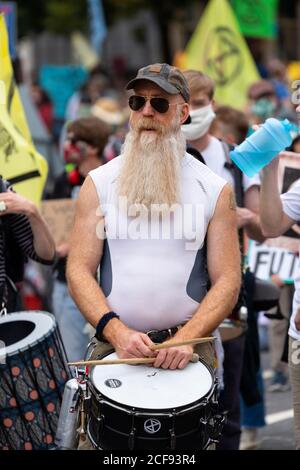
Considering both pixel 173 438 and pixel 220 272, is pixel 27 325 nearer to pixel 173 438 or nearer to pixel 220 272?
pixel 220 272

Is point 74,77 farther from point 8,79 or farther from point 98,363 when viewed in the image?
point 98,363

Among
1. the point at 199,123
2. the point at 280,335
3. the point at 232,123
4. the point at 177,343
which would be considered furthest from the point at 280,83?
the point at 177,343

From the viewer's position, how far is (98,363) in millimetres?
4250

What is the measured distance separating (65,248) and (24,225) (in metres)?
1.38

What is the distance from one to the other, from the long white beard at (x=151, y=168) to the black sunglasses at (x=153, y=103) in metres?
0.06

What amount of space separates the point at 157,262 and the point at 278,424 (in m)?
3.16

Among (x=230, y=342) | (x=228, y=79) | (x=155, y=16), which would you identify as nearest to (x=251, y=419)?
(x=230, y=342)

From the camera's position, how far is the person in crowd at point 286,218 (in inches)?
185

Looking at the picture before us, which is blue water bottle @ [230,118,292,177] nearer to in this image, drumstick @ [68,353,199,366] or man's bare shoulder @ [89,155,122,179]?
man's bare shoulder @ [89,155,122,179]

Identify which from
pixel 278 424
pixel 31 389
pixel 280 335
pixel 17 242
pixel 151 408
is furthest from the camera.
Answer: pixel 280 335

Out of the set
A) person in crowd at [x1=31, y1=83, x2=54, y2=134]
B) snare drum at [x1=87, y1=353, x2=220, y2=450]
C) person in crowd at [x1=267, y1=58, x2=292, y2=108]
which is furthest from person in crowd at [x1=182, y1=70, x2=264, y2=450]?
person in crowd at [x1=31, y1=83, x2=54, y2=134]

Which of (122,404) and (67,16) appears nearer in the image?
(122,404)

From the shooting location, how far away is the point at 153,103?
15.2 ft

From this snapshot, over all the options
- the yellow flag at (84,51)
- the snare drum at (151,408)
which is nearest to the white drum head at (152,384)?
the snare drum at (151,408)
